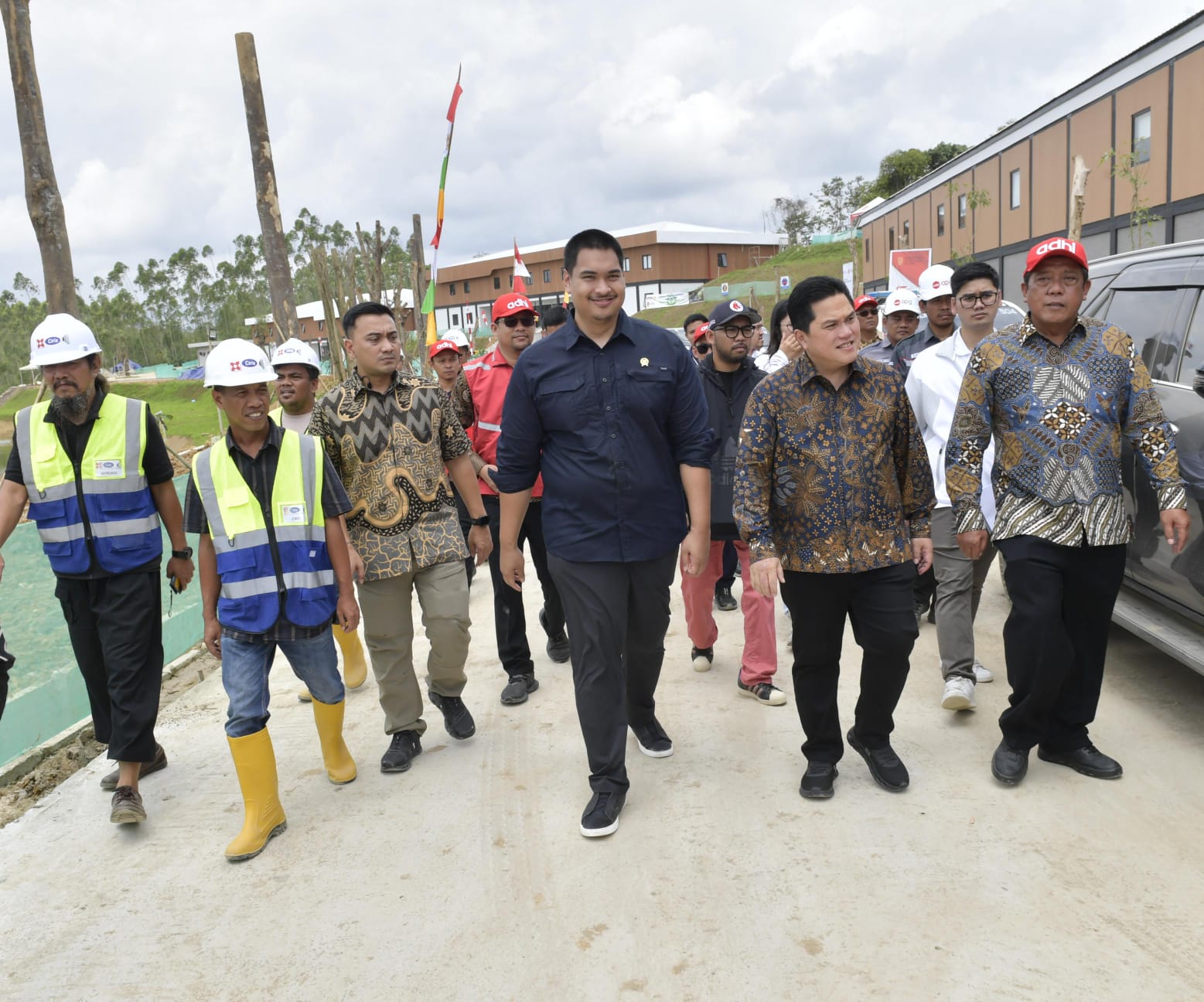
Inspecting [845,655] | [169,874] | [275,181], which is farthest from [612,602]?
[275,181]

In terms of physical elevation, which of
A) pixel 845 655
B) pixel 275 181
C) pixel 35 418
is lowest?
pixel 845 655

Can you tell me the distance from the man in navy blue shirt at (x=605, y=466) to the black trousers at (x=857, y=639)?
1.52ft

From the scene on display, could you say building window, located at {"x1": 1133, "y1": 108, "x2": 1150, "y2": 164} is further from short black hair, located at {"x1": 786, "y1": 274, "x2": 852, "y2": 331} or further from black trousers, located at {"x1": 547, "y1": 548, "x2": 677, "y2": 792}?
black trousers, located at {"x1": 547, "y1": 548, "x2": 677, "y2": 792}

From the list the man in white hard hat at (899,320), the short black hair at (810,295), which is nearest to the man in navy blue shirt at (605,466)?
the short black hair at (810,295)

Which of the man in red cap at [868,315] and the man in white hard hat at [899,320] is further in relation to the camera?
the man in red cap at [868,315]

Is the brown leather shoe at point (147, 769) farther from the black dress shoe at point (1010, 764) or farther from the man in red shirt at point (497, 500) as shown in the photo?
the black dress shoe at point (1010, 764)

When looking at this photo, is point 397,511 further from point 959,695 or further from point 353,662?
point 959,695

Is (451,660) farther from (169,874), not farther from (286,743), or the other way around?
(169,874)

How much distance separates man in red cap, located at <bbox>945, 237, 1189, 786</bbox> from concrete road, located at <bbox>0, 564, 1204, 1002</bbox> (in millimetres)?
386

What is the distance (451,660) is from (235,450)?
140 cm

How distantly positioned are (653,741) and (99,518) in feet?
8.45

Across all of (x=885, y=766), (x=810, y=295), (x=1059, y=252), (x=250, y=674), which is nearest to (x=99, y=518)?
(x=250, y=674)

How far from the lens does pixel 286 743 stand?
473cm

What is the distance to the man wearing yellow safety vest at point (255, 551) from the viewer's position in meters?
3.62
